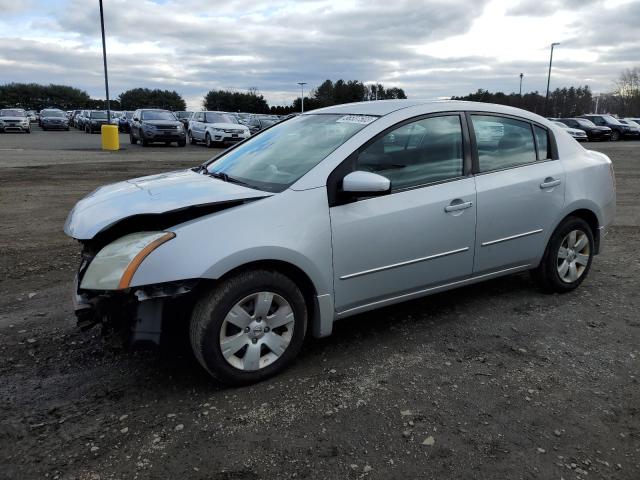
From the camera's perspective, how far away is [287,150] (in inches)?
156

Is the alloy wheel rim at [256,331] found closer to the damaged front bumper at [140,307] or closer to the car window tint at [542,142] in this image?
the damaged front bumper at [140,307]

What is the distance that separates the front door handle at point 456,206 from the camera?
12.7ft

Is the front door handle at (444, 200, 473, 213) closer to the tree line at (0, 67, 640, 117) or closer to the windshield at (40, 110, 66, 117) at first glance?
the windshield at (40, 110, 66, 117)

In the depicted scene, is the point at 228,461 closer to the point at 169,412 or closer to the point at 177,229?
the point at 169,412

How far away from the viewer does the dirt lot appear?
8.43 ft

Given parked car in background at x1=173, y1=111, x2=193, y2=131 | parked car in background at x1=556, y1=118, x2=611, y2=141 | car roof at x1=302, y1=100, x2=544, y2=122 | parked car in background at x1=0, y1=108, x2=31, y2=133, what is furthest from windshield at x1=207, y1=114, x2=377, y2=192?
parked car in background at x1=0, y1=108, x2=31, y2=133

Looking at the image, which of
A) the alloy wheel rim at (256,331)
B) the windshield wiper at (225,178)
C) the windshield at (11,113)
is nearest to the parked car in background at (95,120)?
the windshield at (11,113)

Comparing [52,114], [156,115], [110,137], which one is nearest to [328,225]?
[110,137]

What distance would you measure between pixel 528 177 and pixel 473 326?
1.27 meters

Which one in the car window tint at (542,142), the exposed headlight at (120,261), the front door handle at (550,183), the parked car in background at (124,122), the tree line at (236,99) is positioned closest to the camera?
the exposed headlight at (120,261)

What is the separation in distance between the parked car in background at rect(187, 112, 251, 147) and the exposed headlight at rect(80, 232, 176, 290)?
21.5 metres

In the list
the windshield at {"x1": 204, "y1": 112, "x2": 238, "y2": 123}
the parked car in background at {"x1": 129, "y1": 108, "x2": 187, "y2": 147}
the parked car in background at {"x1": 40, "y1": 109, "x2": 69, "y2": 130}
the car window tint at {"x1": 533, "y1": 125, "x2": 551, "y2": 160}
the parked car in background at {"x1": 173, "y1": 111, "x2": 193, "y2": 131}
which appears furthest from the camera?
the parked car in background at {"x1": 40, "y1": 109, "x2": 69, "y2": 130}

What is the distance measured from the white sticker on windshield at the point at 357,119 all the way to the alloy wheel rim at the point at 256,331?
1405mm

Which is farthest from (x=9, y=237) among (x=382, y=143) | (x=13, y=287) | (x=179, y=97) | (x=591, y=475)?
(x=179, y=97)
